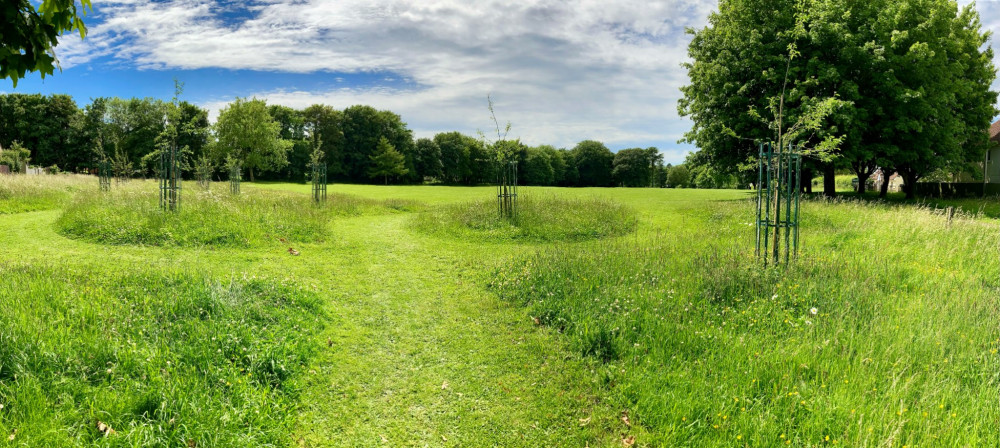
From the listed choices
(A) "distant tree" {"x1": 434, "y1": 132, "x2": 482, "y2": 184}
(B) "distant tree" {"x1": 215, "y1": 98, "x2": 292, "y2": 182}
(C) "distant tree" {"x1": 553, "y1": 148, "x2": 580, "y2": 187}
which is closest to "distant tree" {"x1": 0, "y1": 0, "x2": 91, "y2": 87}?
(B) "distant tree" {"x1": 215, "y1": 98, "x2": 292, "y2": 182}

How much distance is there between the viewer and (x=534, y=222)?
1502cm

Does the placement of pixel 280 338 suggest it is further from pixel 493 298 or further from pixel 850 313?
pixel 850 313

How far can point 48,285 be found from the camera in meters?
5.71

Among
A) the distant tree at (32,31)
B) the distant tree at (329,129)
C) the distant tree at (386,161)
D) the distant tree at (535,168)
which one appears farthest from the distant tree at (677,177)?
the distant tree at (32,31)

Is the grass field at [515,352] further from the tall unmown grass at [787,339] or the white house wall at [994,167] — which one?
the white house wall at [994,167]

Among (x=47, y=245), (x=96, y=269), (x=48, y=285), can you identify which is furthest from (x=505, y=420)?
(x=47, y=245)

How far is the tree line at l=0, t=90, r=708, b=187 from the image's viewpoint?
4881 centimetres

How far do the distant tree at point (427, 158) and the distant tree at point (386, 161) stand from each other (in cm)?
651

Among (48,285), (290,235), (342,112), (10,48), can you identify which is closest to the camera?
(10,48)

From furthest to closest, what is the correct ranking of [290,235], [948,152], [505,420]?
[948,152]
[290,235]
[505,420]

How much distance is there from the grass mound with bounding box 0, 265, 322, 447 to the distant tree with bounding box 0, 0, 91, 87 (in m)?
2.35

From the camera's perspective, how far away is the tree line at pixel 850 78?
2111 cm

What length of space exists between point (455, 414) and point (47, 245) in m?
11.0

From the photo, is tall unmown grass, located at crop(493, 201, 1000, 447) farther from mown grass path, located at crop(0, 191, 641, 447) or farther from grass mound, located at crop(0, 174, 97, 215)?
grass mound, located at crop(0, 174, 97, 215)
